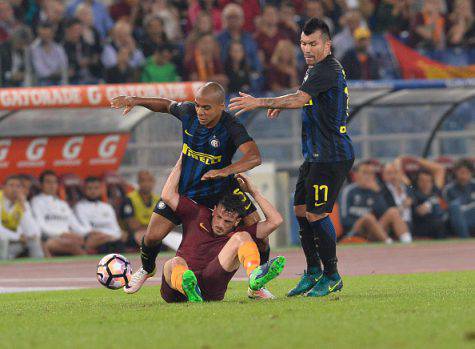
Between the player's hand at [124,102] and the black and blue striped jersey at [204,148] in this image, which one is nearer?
the black and blue striped jersey at [204,148]

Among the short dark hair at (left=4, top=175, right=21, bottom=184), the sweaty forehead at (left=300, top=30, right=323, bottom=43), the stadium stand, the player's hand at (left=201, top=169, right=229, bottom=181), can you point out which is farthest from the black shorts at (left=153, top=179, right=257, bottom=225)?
the stadium stand

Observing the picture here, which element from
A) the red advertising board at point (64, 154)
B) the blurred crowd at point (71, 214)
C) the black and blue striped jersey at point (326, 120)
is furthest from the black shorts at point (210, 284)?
the red advertising board at point (64, 154)

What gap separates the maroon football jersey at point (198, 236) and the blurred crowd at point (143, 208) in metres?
9.77

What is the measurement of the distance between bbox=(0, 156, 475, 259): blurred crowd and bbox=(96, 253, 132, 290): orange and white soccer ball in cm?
874

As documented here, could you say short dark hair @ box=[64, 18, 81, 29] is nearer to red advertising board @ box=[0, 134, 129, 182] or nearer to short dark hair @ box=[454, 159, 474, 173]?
red advertising board @ box=[0, 134, 129, 182]

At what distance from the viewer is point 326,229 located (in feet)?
33.7

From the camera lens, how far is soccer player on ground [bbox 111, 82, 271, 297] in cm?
1001

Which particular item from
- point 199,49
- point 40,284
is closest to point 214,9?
point 199,49

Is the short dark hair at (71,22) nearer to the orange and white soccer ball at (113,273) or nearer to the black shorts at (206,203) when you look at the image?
the orange and white soccer ball at (113,273)

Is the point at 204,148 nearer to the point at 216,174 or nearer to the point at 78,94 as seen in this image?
→ the point at 216,174

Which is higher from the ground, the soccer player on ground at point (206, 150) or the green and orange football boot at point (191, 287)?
the soccer player on ground at point (206, 150)

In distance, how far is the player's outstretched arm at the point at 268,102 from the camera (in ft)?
30.7

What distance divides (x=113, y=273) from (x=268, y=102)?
97.1 inches

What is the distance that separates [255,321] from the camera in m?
8.23
